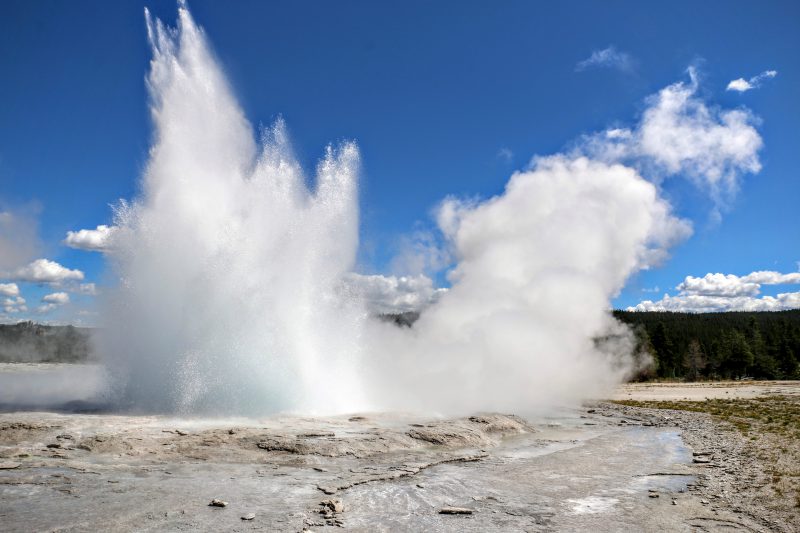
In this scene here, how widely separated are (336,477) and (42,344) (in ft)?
334

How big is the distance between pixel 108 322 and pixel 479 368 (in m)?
17.1

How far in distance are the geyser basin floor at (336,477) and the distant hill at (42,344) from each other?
6849cm

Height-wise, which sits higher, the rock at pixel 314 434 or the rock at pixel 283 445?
the rock at pixel 314 434

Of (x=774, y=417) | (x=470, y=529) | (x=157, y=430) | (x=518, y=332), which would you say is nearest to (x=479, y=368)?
(x=518, y=332)

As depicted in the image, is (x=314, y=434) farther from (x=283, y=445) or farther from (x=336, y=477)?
(x=336, y=477)

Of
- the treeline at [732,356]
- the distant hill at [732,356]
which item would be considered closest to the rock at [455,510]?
the distant hill at [732,356]

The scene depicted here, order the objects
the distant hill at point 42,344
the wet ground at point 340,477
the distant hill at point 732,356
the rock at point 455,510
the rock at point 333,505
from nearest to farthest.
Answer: the wet ground at point 340,477 < the rock at point 333,505 < the rock at point 455,510 < the distant hill at point 732,356 < the distant hill at point 42,344

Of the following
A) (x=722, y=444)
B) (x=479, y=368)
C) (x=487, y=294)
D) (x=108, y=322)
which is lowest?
(x=722, y=444)

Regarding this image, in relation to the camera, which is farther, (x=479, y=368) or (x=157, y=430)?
(x=479, y=368)

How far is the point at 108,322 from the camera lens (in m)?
16.0

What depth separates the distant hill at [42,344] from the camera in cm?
7597

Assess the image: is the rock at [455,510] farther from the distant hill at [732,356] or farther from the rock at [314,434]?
the distant hill at [732,356]

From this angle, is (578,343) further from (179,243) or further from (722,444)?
(179,243)

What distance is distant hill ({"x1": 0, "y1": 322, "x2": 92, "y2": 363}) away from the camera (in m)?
76.0
